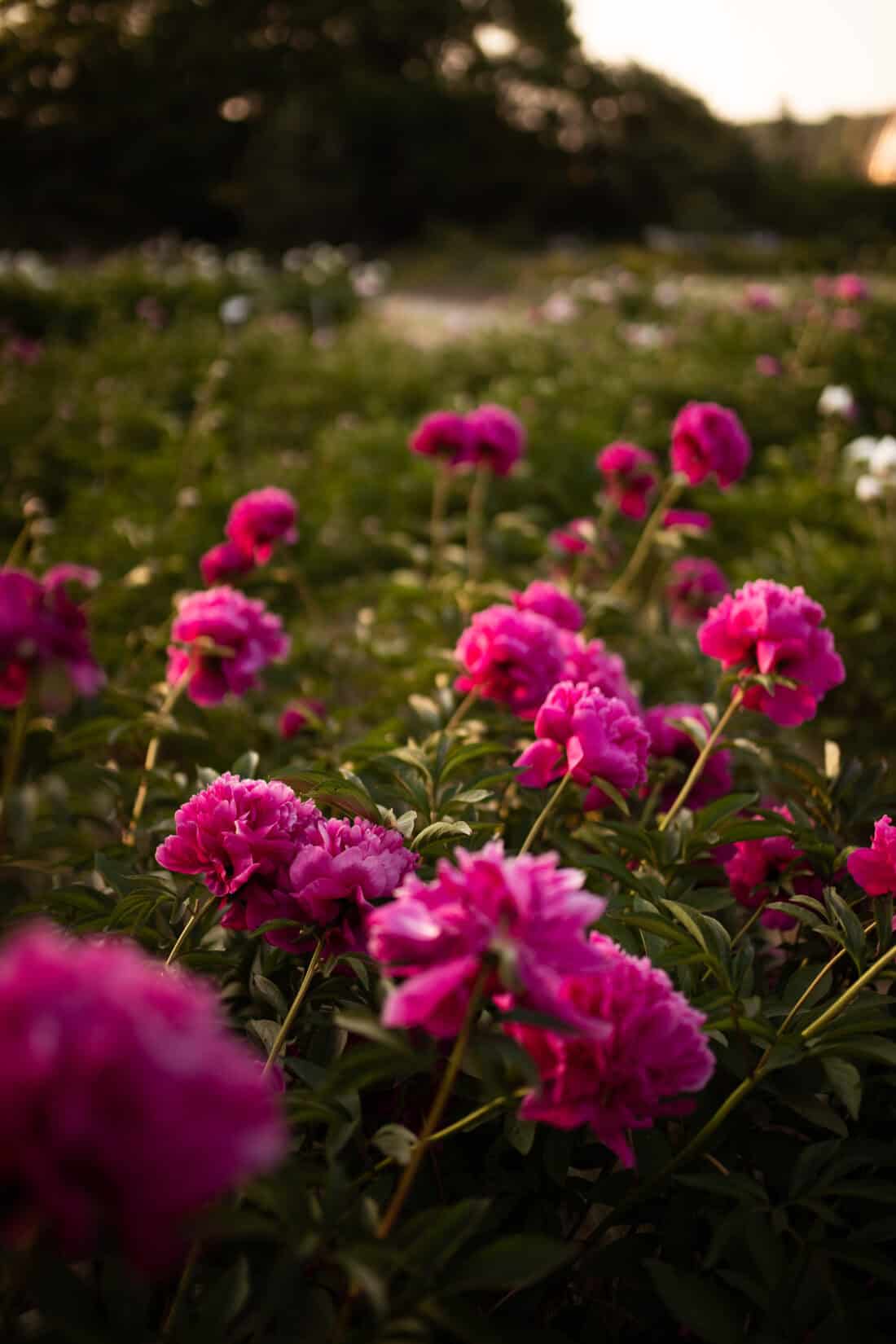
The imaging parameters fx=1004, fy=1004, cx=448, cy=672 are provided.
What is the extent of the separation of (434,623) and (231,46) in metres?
17.0

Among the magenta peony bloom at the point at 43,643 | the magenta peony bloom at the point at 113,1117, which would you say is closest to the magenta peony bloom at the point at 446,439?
the magenta peony bloom at the point at 43,643

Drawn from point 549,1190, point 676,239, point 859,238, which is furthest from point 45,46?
point 859,238

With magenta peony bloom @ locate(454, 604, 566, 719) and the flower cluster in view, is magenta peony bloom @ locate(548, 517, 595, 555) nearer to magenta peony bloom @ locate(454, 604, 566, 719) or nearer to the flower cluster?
the flower cluster

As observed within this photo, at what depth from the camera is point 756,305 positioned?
236 inches

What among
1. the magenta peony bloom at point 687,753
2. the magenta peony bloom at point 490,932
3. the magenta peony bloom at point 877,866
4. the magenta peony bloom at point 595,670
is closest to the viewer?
the magenta peony bloom at point 490,932

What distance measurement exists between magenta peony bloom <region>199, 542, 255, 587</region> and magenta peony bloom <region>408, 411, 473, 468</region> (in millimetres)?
463

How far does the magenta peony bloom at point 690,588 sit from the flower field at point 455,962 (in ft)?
0.06

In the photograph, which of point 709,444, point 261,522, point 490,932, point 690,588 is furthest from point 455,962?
point 690,588

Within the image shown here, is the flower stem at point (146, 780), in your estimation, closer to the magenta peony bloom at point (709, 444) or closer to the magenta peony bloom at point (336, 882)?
the magenta peony bloom at point (336, 882)

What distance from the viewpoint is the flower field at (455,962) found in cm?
43

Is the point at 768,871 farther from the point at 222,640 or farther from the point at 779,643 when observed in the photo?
the point at 222,640

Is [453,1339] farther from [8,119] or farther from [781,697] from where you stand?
[8,119]

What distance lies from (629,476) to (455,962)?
1743mm

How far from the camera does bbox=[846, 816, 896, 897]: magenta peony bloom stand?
36.8 inches
